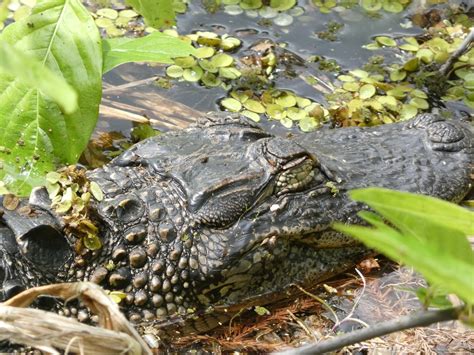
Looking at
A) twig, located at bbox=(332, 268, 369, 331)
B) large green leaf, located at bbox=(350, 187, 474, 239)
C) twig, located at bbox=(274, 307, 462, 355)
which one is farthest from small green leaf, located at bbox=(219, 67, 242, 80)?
large green leaf, located at bbox=(350, 187, 474, 239)

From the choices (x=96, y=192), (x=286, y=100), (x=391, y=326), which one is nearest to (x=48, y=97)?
(x=96, y=192)

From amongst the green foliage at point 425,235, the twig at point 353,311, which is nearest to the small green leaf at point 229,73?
the twig at point 353,311

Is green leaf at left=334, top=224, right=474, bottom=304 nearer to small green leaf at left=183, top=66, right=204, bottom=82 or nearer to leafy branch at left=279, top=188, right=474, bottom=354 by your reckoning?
leafy branch at left=279, top=188, right=474, bottom=354

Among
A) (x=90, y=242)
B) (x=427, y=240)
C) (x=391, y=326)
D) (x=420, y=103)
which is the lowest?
(x=420, y=103)

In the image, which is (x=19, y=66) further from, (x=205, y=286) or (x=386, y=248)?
(x=205, y=286)

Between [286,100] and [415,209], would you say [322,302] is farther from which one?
[415,209]

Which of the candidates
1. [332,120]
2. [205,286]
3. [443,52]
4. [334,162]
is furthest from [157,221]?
[443,52]
